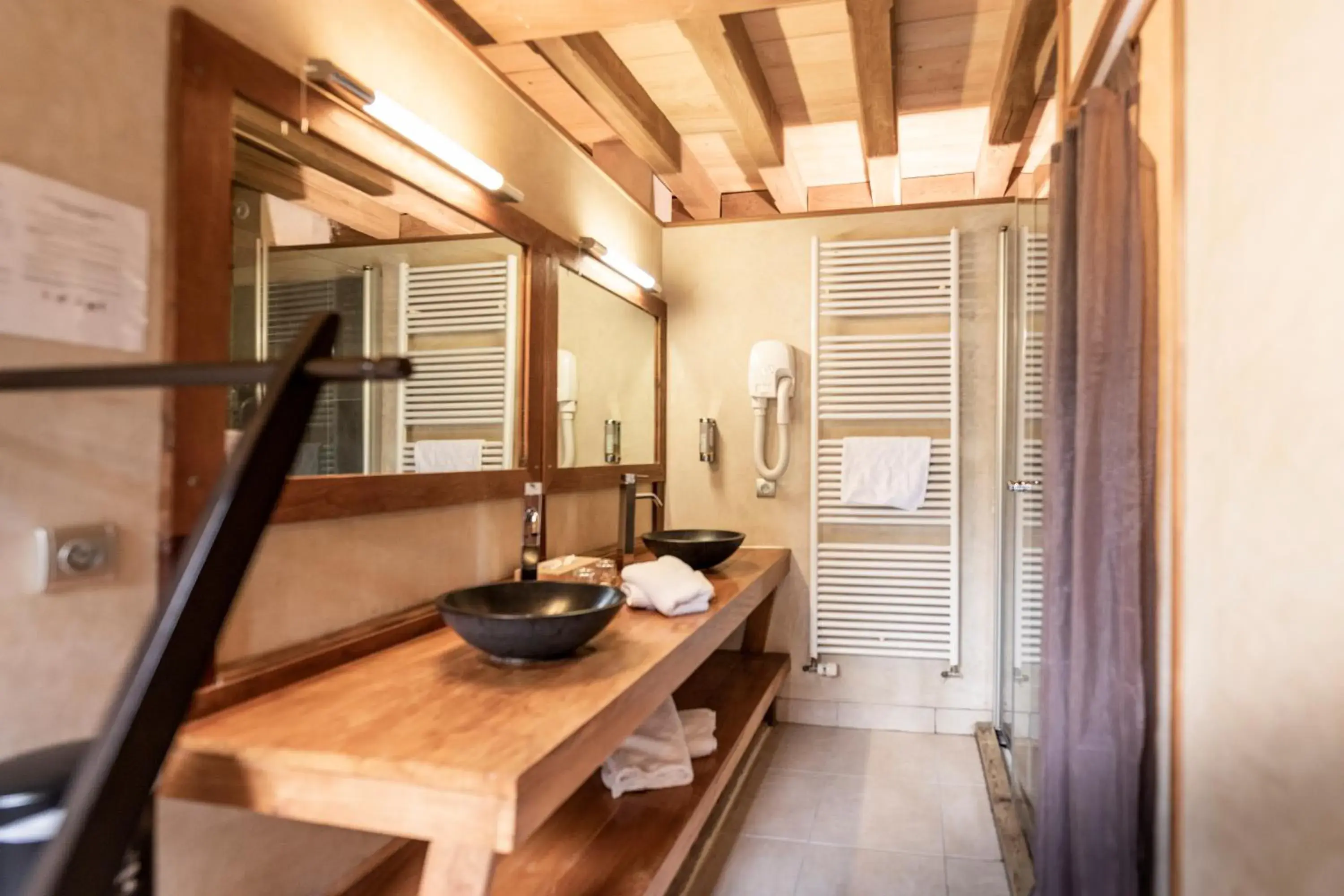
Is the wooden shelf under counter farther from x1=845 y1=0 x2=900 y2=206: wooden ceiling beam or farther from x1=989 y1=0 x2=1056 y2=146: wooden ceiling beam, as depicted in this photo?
x1=989 y1=0 x2=1056 y2=146: wooden ceiling beam

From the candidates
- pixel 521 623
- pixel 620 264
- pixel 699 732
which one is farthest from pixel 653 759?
pixel 620 264

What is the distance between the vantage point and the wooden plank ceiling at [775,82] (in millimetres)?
2311

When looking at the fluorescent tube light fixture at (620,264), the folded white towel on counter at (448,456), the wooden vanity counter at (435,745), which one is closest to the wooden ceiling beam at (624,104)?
the fluorescent tube light fixture at (620,264)

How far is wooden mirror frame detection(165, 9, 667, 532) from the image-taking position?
4.12 feet

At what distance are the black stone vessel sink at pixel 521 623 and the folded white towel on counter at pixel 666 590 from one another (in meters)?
0.33

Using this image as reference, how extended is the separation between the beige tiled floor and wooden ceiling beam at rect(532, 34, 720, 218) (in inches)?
101

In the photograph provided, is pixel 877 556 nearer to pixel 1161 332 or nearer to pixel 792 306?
pixel 792 306

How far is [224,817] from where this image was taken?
137 centimetres

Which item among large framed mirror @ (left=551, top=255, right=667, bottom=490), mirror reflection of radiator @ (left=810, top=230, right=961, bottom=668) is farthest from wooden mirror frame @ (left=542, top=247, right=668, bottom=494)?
mirror reflection of radiator @ (left=810, top=230, right=961, bottom=668)

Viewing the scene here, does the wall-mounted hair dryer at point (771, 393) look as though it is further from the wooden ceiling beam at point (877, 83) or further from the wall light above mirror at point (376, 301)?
the wall light above mirror at point (376, 301)

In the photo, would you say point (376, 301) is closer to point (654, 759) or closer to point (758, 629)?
point (654, 759)

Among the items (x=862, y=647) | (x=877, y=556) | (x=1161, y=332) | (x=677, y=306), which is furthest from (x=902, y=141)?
(x=1161, y=332)

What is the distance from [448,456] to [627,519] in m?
1.06

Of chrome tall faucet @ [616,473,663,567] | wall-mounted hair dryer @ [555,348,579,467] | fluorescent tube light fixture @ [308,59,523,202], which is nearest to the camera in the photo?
fluorescent tube light fixture @ [308,59,523,202]
